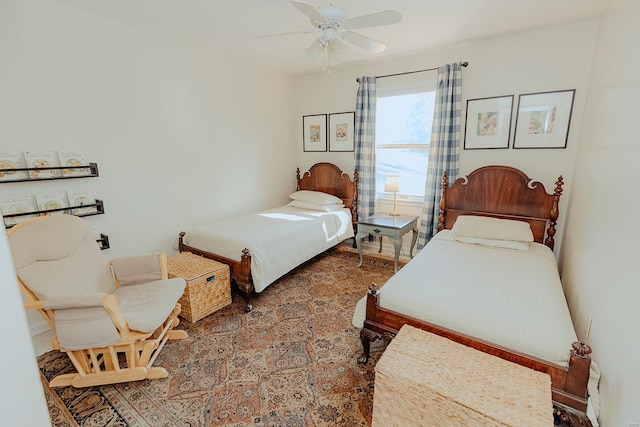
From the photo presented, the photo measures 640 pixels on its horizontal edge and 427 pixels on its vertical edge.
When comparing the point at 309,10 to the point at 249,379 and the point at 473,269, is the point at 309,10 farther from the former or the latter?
the point at 249,379

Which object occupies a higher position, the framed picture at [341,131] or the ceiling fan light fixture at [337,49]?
the ceiling fan light fixture at [337,49]

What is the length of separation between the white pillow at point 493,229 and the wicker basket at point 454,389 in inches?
61.0

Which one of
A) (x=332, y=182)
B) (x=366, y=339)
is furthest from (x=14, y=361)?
(x=332, y=182)

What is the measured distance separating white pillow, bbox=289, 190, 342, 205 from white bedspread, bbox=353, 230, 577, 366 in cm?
190

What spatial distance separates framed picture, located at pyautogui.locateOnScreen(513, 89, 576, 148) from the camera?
9.39 feet

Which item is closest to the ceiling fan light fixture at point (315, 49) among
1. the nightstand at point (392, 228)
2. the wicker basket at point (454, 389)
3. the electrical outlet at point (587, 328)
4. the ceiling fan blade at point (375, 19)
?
the ceiling fan blade at point (375, 19)

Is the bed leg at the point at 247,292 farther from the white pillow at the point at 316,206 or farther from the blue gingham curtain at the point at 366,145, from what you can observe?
the blue gingham curtain at the point at 366,145

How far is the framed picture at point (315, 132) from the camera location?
176 inches

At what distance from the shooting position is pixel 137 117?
2893 millimetres

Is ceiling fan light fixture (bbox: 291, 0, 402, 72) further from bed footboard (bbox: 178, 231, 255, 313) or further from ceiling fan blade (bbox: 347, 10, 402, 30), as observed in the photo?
bed footboard (bbox: 178, 231, 255, 313)

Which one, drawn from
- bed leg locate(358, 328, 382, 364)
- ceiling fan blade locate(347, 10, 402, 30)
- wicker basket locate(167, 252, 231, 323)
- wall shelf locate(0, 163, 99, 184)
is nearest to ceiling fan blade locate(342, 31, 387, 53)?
ceiling fan blade locate(347, 10, 402, 30)

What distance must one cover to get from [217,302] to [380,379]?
5.86ft

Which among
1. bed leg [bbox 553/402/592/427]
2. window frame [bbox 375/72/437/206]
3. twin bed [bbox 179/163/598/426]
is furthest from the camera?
window frame [bbox 375/72/437/206]

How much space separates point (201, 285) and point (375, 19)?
2.43m
